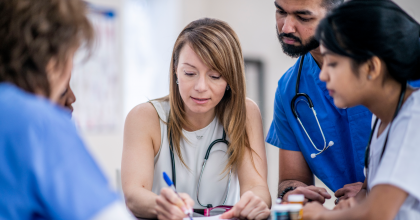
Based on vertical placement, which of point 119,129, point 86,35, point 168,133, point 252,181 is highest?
point 86,35

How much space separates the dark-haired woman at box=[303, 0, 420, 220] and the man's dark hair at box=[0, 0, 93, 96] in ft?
2.26

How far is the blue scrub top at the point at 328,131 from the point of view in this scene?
4.91 ft

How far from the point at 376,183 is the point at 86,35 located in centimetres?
76

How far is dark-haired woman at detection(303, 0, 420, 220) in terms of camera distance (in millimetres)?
838

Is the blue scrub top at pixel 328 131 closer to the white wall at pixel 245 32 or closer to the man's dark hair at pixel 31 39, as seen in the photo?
the man's dark hair at pixel 31 39

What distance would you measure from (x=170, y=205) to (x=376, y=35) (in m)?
0.72

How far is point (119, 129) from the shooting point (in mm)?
3578

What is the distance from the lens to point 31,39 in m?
0.66

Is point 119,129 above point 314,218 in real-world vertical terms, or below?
below

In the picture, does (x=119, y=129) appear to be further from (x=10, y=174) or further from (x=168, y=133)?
(x=10, y=174)

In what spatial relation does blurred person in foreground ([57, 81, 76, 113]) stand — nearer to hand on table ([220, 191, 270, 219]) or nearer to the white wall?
hand on table ([220, 191, 270, 219])

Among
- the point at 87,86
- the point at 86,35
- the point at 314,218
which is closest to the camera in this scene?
the point at 86,35

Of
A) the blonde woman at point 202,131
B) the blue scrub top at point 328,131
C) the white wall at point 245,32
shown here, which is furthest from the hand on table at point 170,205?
the white wall at point 245,32

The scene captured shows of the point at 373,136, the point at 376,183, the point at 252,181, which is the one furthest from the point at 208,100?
the point at 376,183
